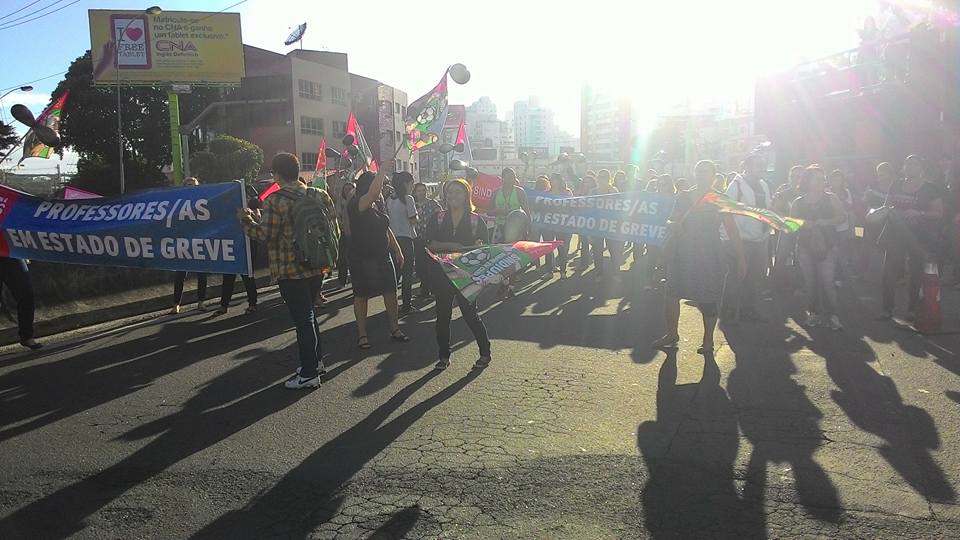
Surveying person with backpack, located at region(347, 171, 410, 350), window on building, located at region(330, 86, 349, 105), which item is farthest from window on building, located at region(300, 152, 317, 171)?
person with backpack, located at region(347, 171, 410, 350)

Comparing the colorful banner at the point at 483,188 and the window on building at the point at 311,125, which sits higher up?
the window on building at the point at 311,125

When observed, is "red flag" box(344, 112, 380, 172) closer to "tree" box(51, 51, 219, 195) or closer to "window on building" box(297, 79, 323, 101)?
"tree" box(51, 51, 219, 195)

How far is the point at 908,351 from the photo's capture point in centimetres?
671

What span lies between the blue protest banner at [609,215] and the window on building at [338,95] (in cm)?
5460

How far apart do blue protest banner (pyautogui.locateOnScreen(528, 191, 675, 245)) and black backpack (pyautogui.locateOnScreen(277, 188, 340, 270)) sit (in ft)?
18.5

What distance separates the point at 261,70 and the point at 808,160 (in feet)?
148

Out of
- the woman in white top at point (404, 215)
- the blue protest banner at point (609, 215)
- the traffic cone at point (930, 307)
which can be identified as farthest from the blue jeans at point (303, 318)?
the traffic cone at point (930, 307)

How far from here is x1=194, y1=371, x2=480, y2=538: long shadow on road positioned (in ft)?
11.3

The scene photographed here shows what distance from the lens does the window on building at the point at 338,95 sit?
2485 inches

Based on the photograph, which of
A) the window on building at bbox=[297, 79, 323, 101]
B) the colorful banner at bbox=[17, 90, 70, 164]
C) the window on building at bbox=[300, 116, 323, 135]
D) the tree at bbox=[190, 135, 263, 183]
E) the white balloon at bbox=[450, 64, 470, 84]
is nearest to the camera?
the white balloon at bbox=[450, 64, 470, 84]

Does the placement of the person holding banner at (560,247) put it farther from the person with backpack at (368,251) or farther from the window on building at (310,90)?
the window on building at (310,90)

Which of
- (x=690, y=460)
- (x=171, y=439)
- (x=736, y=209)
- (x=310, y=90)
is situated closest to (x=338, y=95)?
(x=310, y=90)

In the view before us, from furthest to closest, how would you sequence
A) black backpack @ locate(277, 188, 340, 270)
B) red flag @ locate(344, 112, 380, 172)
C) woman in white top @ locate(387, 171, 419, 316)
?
red flag @ locate(344, 112, 380, 172)
woman in white top @ locate(387, 171, 419, 316)
black backpack @ locate(277, 188, 340, 270)

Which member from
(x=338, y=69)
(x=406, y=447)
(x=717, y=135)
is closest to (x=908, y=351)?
(x=406, y=447)
